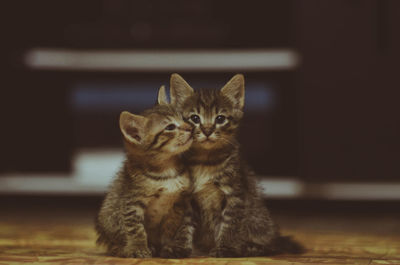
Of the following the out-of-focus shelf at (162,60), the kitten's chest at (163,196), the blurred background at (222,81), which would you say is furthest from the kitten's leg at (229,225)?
the out-of-focus shelf at (162,60)

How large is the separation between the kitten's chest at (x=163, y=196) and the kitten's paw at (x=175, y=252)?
0.33ft

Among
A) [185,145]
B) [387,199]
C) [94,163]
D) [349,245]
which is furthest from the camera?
[94,163]

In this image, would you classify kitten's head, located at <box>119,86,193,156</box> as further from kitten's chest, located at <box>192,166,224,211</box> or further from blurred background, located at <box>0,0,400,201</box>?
blurred background, located at <box>0,0,400,201</box>

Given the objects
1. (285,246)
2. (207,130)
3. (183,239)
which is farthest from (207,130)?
(285,246)

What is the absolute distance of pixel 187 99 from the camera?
1928 millimetres

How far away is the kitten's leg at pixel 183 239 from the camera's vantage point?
1.80m

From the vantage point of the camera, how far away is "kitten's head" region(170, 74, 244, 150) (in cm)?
185

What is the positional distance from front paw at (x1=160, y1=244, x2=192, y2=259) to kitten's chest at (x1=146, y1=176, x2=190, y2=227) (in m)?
0.10

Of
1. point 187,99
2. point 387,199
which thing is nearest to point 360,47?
point 387,199

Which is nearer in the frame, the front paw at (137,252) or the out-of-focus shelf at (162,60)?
the front paw at (137,252)

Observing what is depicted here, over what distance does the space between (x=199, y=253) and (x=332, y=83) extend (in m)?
1.49

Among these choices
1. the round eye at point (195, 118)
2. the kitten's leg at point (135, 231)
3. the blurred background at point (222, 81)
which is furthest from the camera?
the blurred background at point (222, 81)

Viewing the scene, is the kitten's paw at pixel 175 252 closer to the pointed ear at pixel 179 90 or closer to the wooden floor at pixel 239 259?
the wooden floor at pixel 239 259

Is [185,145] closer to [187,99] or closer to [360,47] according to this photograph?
[187,99]
